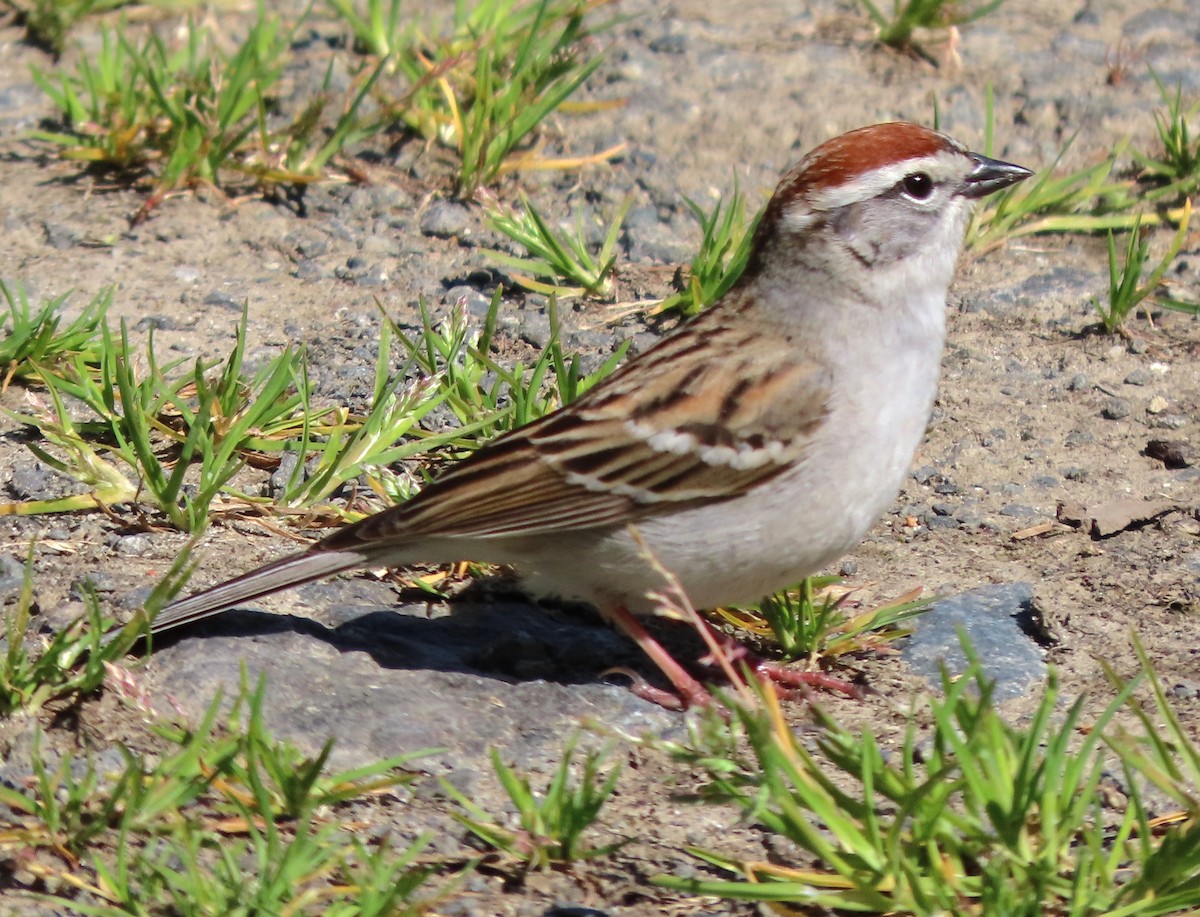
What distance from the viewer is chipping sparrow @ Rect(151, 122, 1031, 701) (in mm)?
3971

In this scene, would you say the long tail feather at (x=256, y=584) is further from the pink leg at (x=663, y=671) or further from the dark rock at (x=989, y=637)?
the dark rock at (x=989, y=637)

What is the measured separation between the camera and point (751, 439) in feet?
13.2

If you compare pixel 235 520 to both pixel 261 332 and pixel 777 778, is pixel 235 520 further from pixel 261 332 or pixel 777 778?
pixel 777 778

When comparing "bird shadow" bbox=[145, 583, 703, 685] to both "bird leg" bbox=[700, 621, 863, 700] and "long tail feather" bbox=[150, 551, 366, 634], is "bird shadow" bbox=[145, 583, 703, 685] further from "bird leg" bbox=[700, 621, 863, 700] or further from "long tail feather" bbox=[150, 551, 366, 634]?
"bird leg" bbox=[700, 621, 863, 700]

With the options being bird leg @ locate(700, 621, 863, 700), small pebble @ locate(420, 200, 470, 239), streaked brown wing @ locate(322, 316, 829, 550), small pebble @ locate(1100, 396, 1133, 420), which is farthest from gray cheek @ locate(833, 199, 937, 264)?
small pebble @ locate(420, 200, 470, 239)

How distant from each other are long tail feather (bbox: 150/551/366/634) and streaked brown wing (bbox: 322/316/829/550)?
1.8 inches

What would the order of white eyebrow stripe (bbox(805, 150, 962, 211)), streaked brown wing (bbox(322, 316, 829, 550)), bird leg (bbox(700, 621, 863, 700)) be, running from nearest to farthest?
streaked brown wing (bbox(322, 316, 829, 550))
bird leg (bbox(700, 621, 863, 700))
white eyebrow stripe (bbox(805, 150, 962, 211))

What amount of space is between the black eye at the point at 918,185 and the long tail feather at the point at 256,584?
1722 millimetres

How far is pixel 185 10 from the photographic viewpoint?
24.1 ft

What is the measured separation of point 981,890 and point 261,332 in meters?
3.37

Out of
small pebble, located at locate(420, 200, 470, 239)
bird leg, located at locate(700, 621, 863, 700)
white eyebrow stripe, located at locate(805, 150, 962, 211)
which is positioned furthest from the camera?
small pebble, located at locate(420, 200, 470, 239)

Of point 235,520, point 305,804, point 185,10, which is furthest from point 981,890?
point 185,10

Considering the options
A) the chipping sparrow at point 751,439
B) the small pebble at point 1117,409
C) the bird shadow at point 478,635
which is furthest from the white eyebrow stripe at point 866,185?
the small pebble at point 1117,409

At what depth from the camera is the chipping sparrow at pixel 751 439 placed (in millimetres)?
3971
